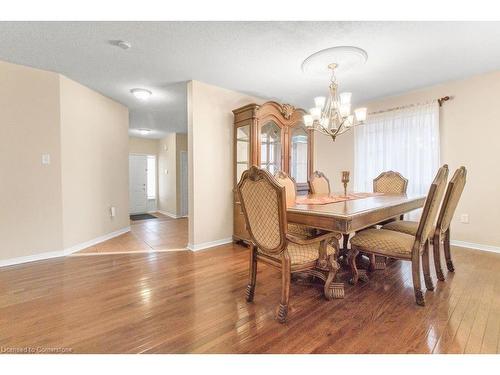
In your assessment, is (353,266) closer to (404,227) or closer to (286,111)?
(404,227)

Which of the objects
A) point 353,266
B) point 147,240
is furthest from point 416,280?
point 147,240

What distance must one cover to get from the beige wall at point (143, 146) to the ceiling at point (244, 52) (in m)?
3.25

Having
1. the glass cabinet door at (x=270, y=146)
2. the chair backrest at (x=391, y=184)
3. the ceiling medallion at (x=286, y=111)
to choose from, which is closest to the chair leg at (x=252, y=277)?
the glass cabinet door at (x=270, y=146)

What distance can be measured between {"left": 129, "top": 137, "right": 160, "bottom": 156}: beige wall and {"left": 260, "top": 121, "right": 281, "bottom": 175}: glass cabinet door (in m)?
4.59

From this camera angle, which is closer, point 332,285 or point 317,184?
point 332,285

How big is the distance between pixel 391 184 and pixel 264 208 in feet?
7.95

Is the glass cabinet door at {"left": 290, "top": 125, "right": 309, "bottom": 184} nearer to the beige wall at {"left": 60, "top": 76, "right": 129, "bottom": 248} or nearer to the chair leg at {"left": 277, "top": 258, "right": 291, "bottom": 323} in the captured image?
the chair leg at {"left": 277, "top": 258, "right": 291, "bottom": 323}

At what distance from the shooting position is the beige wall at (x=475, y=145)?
9.91 ft

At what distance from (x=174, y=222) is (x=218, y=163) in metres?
2.59

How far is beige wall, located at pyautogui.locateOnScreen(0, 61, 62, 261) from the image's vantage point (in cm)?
263

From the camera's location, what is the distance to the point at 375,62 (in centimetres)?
265

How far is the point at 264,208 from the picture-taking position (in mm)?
1625
